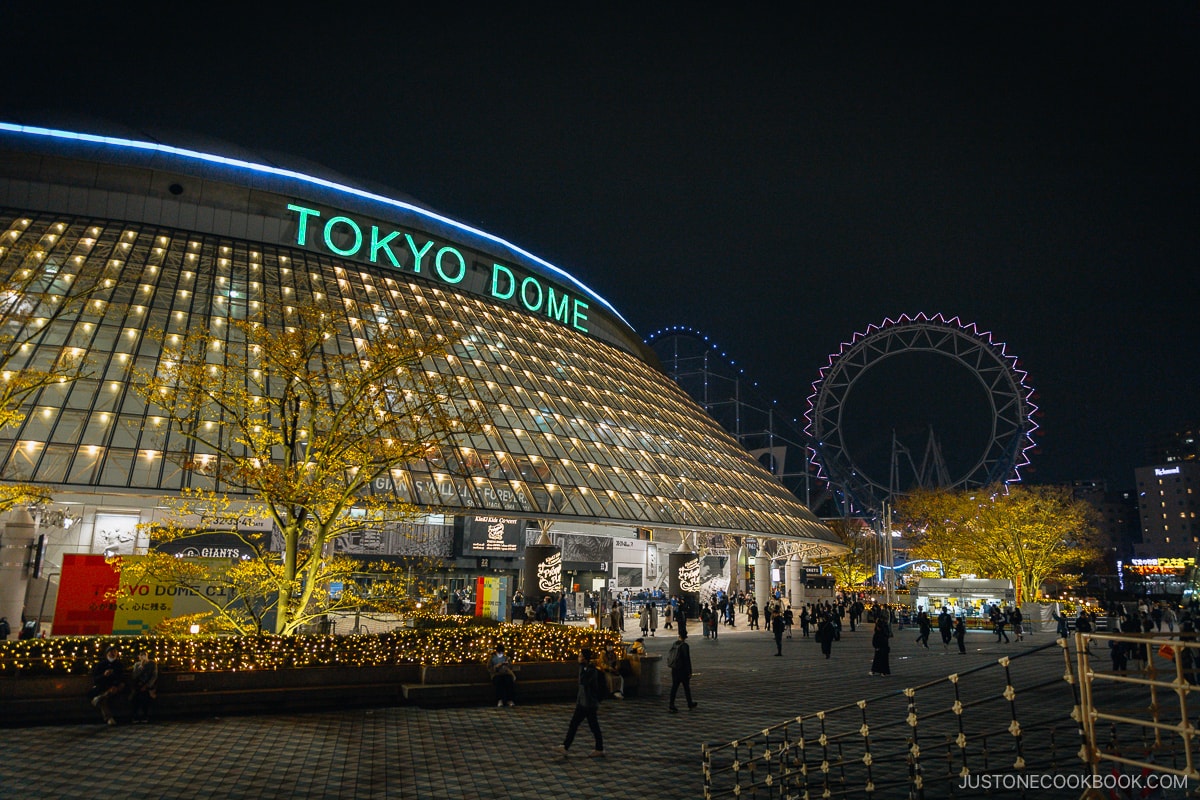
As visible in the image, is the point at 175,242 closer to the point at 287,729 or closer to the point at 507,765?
the point at 287,729

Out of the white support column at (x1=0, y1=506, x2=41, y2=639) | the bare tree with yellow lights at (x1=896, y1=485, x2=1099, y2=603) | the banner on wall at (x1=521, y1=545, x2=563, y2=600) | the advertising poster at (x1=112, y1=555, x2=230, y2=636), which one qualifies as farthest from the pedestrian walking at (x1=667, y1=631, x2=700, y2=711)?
the bare tree with yellow lights at (x1=896, y1=485, x2=1099, y2=603)

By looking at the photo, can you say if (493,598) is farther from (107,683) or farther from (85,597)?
(107,683)

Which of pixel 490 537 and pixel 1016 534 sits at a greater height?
pixel 1016 534

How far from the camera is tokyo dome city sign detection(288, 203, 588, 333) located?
45375mm

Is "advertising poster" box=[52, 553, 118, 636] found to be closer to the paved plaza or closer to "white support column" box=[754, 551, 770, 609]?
Result: the paved plaza

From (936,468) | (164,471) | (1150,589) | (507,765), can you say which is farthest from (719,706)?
(1150,589)

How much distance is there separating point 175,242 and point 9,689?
3170 cm

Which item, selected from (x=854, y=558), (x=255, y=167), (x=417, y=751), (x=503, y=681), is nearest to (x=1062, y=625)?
(x=503, y=681)

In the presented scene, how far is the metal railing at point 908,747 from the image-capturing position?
873 centimetres

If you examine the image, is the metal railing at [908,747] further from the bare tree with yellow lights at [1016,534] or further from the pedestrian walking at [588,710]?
the bare tree with yellow lights at [1016,534]
